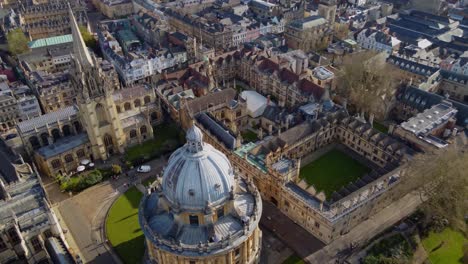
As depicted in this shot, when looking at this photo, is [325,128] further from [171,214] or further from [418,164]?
[171,214]

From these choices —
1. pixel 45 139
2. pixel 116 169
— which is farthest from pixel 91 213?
pixel 45 139

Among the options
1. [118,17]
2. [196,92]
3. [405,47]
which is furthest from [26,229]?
[118,17]

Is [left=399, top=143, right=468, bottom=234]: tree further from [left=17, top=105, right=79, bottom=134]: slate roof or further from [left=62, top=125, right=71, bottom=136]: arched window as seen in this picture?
[left=17, top=105, right=79, bottom=134]: slate roof

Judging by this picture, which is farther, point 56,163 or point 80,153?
point 80,153

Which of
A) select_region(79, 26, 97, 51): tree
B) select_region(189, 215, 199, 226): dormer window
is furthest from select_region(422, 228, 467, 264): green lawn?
select_region(79, 26, 97, 51): tree

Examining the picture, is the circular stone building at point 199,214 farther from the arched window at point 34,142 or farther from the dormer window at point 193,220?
the arched window at point 34,142

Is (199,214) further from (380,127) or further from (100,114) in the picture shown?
(380,127)

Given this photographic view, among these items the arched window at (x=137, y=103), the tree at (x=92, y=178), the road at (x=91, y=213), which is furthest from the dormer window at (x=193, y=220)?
the arched window at (x=137, y=103)
